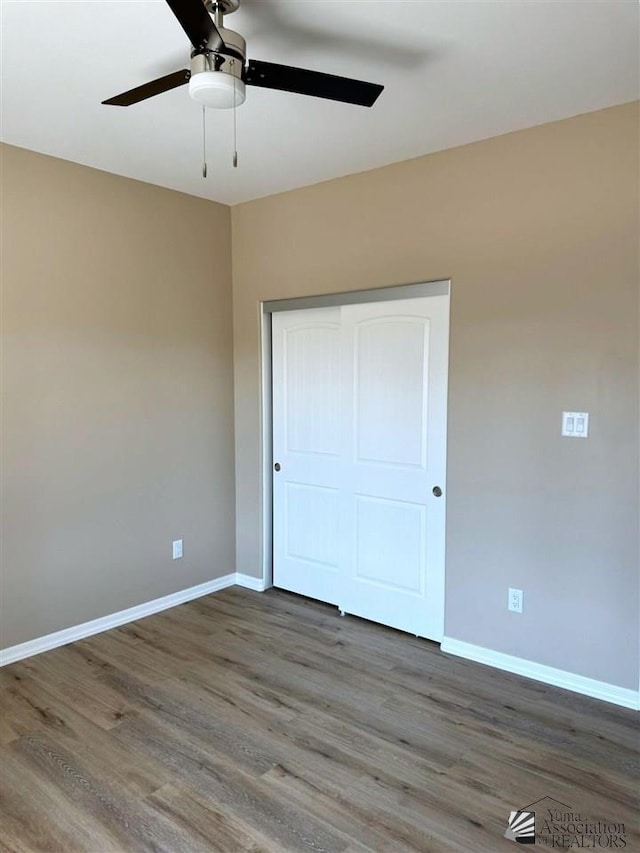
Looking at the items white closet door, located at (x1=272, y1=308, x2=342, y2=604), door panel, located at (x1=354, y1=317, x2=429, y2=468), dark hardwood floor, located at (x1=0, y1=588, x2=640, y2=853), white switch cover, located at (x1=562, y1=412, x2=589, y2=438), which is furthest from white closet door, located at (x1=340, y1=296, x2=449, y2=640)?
white switch cover, located at (x1=562, y1=412, x2=589, y2=438)

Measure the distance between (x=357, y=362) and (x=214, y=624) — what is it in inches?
73.7

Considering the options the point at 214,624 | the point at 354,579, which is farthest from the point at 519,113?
the point at 214,624

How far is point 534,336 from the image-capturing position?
284cm

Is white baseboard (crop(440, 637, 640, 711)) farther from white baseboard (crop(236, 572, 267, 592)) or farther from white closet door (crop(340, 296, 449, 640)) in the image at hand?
white baseboard (crop(236, 572, 267, 592))

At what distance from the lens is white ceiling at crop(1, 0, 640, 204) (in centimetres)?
194

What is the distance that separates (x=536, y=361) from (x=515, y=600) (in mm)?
1229

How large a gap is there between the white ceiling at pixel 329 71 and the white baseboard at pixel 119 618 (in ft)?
8.85

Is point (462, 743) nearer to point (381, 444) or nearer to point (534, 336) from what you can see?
point (381, 444)

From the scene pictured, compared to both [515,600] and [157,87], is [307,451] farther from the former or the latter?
[157,87]

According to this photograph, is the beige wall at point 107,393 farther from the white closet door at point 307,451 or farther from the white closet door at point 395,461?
the white closet door at point 395,461

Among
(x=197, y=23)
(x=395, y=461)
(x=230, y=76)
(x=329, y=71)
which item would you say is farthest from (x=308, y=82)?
(x=395, y=461)

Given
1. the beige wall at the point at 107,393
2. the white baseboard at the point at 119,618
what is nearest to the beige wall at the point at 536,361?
the beige wall at the point at 107,393

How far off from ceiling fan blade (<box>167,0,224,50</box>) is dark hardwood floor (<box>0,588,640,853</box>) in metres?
2.51

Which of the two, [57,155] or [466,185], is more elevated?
[57,155]
